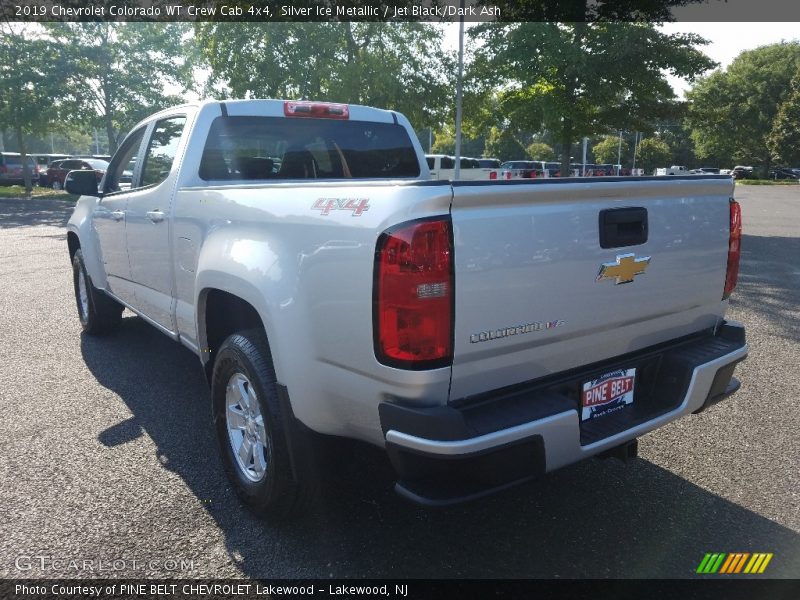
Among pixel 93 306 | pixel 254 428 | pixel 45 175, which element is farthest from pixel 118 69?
pixel 254 428

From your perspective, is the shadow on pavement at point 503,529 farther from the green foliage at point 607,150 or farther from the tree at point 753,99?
the green foliage at point 607,150

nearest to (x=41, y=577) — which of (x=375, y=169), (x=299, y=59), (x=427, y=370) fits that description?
A: (x=427, y=370)

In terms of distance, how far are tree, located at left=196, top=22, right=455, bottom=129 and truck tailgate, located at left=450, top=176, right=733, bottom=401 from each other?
1690 cm

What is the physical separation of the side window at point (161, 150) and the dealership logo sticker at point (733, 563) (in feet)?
11.7

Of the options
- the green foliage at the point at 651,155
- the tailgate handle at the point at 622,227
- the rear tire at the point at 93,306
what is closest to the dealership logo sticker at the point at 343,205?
the tailgate handle at the point at 622,227

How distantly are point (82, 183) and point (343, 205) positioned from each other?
11.2 ft

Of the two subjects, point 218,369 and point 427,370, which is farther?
point 218,369

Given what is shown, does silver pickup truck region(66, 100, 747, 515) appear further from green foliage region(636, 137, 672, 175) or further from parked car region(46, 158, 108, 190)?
green foliage region(636, 137, 672, 175)

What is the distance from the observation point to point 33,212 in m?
20.4

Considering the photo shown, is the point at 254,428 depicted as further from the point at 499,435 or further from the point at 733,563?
the point at 733,563

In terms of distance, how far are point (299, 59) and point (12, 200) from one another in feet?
47.7

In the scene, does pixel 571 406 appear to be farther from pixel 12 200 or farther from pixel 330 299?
pixel 12 200

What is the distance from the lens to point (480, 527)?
2816mm

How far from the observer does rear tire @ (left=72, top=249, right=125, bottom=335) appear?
5.57 m
